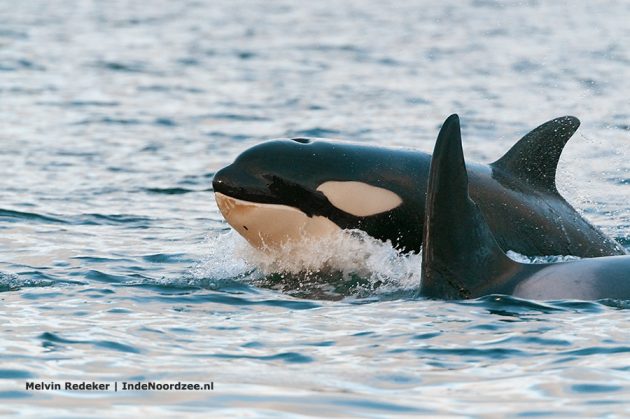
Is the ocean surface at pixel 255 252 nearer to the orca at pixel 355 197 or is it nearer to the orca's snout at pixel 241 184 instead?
the orca at pixel 355 197

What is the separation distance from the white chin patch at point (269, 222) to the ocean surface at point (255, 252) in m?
0.22

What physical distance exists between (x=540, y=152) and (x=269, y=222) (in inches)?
105

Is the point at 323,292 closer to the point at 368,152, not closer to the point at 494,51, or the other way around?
the point at 368,152

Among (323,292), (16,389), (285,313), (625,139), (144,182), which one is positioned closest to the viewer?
(16,389)

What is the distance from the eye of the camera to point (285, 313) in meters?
11.4

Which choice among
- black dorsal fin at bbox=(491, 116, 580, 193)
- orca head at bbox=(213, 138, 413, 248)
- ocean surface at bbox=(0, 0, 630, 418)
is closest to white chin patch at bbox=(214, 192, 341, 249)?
orca head at bbox=(213, 138, 413, 248)

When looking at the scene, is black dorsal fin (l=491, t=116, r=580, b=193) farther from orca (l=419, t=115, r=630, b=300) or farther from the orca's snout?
the orca's snout

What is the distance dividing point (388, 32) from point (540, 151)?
32.4m

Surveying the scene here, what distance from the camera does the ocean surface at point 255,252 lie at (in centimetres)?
920

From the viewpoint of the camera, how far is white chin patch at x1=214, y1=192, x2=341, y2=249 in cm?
1227

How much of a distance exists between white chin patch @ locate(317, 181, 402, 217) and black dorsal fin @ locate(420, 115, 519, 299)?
1.34m

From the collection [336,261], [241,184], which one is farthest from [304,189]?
[336,261]

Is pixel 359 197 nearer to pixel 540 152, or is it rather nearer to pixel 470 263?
pixel 470 263

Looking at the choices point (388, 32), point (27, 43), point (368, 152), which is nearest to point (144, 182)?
point (368, 152)
